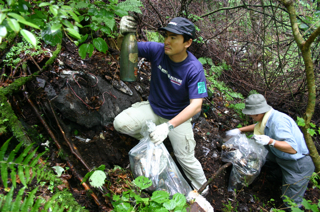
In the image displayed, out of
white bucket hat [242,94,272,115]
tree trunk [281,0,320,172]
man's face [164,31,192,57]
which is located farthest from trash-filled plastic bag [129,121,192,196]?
tree trunk [281,0,320,172]

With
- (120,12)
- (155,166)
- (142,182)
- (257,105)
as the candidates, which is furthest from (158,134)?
(257,105)

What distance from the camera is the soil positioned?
2500 millimetres

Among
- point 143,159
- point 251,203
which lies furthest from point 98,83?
point 251,203

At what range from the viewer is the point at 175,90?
108 inches

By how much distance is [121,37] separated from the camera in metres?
2.74

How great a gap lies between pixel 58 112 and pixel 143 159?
1.38 metres

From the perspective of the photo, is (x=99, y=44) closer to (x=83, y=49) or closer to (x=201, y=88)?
(x=83, y=49)

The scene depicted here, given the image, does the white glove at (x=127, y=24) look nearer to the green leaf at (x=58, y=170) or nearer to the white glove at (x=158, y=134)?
the white glove at (x=158, y=134)

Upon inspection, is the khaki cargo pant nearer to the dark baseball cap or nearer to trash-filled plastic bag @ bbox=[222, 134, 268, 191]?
trash-filled plastic bag @ bbox=[222, 134, 268, 191]

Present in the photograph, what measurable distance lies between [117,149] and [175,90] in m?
1.25

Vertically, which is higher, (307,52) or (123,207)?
(307,52)

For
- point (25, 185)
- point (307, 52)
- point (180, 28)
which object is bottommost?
point (25, 185)

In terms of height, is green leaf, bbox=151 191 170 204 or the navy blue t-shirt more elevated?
the navy blue t-shirt

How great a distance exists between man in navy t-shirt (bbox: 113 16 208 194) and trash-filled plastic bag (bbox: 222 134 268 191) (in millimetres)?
710
